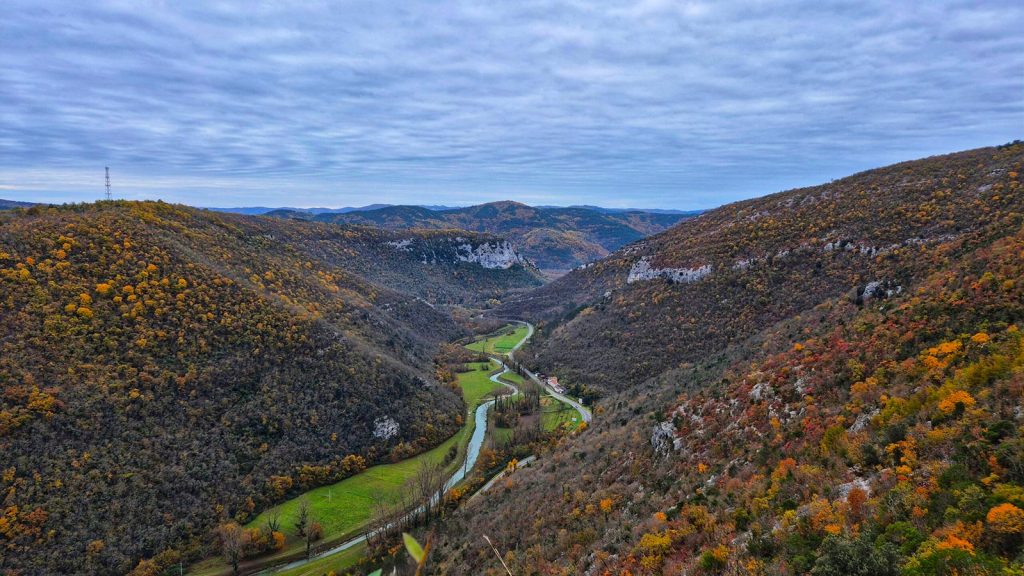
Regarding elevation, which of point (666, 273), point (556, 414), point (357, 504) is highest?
point (666, 273)

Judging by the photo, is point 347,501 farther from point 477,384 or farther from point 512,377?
point 512,377

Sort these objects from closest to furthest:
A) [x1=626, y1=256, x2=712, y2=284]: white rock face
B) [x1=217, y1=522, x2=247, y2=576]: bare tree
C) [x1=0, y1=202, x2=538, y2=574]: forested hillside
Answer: [x1=0, y1=202, x2=538, y2=574]: forested hillside, [x1=217, y1=522, x2=247, y2=576]: bare tree, [x1=626, y1=256, x2=712, y2=284]: white rock face

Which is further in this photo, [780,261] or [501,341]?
[501,341]

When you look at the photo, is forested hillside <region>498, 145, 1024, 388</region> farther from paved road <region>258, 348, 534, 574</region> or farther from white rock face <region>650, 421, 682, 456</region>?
white rock face <region>650, 421, 682, 456</region>

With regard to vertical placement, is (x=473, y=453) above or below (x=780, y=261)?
below

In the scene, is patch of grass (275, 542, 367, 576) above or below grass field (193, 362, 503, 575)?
below

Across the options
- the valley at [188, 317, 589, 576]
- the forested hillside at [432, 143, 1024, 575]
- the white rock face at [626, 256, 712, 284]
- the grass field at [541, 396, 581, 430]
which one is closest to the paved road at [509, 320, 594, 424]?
the valley at [188, 317, 589, 576]

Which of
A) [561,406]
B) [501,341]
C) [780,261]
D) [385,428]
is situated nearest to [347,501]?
[385,428]

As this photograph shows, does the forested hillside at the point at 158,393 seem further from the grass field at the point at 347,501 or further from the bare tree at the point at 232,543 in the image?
the bare tree at the point at 232,543

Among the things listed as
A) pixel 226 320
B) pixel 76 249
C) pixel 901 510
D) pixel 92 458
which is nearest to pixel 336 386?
pixel 226 320
